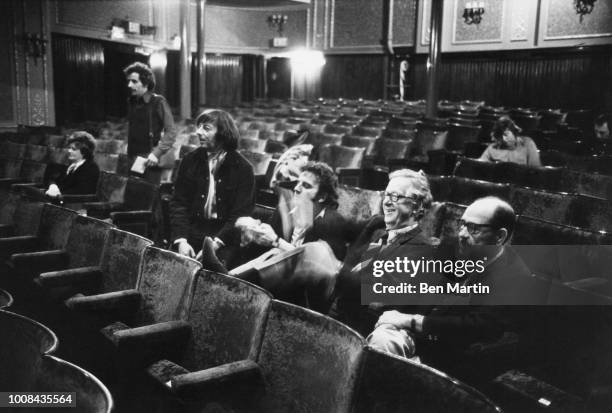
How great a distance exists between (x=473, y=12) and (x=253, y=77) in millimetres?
3828

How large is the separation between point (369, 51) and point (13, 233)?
7.24 metres

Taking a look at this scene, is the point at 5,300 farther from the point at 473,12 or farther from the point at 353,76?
the point at 353,76

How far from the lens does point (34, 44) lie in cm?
575

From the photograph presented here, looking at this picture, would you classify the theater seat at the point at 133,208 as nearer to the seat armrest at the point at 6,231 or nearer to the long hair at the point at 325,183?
the seat armrest at the point at 6,231

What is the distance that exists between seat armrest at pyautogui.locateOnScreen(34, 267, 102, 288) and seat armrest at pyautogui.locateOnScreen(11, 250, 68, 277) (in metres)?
0.17

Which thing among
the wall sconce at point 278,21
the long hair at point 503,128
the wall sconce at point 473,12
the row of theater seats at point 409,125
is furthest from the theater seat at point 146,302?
the wall sconce at point 278,21

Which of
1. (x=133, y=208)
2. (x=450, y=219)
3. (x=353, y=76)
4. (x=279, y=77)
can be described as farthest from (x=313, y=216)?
(x=279, y=77)

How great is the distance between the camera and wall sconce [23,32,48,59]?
569 cm

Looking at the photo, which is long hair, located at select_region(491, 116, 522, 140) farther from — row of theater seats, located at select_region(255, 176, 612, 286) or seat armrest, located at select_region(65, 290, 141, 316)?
seat armrest, located at select_region(65, 290, 141, 316)

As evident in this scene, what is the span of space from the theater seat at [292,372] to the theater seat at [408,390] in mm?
21

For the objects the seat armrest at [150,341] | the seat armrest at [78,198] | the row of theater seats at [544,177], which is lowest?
the seat armrest at [150,341]

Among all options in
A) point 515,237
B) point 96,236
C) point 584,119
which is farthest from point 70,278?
point 584,119

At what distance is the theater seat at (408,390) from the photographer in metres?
0.74

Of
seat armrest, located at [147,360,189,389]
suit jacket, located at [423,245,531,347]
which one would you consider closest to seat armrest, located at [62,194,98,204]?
seat armrest, located at [147,360,189,389]
